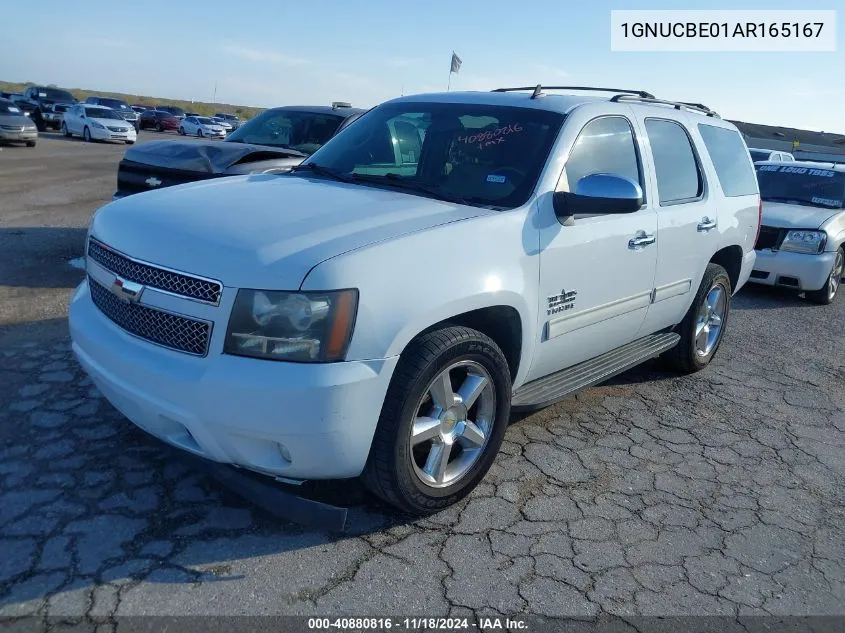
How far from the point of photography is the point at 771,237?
28.8ft

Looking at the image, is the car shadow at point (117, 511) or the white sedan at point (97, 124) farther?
the white sedan at point (97, 124)

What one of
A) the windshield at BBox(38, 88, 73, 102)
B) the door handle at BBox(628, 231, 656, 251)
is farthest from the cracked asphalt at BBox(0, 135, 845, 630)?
the windshield at BBox(38, 88, 73, 102)

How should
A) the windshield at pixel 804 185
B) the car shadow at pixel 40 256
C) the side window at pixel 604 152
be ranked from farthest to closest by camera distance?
1. the windshield at pixel 804 185
2. the car shadow at pixel 40 256
3. the side window at pixel 604 152

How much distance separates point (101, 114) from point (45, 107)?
619cm

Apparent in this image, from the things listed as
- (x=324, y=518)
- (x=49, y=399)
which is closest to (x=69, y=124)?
(x=49, y=399)

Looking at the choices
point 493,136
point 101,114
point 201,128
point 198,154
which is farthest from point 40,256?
point 201,128

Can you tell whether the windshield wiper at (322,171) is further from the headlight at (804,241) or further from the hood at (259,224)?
the headlight at (804,241)

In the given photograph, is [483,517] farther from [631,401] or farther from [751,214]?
[751,214]

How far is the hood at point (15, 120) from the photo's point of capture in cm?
2209

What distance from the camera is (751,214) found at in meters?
5.71

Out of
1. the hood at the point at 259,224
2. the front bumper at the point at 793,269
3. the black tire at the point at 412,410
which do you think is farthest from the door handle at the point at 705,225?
the front bumper at the point at 793,269

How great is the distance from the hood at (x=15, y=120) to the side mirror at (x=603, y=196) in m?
23.3

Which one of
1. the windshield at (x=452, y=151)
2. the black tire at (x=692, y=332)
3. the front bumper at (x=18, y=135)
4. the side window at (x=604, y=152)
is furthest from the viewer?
the front bumper at (x=18, y=135)

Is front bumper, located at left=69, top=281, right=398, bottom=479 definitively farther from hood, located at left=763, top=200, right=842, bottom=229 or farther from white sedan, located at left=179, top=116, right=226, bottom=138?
white sedan, located at left=179, top=116, right=226, bottom=138
